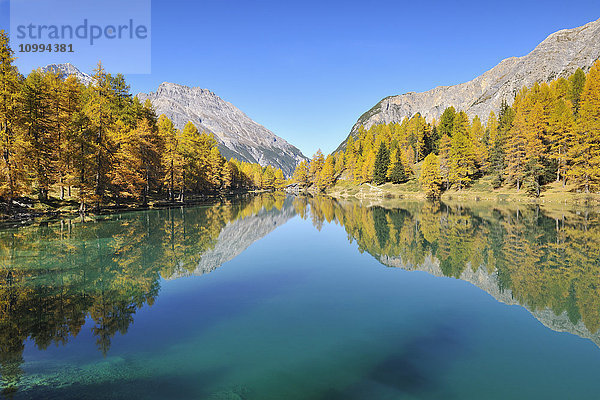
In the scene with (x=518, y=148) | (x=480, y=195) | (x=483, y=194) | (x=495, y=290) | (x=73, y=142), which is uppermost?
(x=518, y=148)

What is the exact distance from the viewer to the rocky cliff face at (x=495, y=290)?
945cm

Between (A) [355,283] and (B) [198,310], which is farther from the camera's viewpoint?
(A) [355,283]

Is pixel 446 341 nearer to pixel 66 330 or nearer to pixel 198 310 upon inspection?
pixel 198 310

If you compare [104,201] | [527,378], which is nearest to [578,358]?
[527,378]

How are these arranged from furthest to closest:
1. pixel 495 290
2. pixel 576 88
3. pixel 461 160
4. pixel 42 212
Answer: pixel 461 160 < pixel 576 88 < pixel 42 212 < pixel 495 290

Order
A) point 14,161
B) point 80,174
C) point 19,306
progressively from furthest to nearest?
point 80,174, point 14,161, point 19,306

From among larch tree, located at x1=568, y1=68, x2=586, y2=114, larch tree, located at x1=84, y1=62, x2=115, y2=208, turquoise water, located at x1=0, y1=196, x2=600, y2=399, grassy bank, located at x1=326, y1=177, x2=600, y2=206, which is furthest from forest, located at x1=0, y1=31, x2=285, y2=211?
larch tree, located at x1=568, y1=68, x2=586, y2=114

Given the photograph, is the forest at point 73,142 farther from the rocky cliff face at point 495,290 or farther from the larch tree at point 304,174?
the larch tree at point 304,174

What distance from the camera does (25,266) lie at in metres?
15.6

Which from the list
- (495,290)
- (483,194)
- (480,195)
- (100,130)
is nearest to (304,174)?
(480,195)

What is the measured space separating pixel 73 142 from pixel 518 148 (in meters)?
69.0

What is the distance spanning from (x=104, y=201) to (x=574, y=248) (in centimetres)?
5135

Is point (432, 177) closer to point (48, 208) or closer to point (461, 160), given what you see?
point (461, 160)

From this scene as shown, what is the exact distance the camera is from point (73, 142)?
34.8 meters
